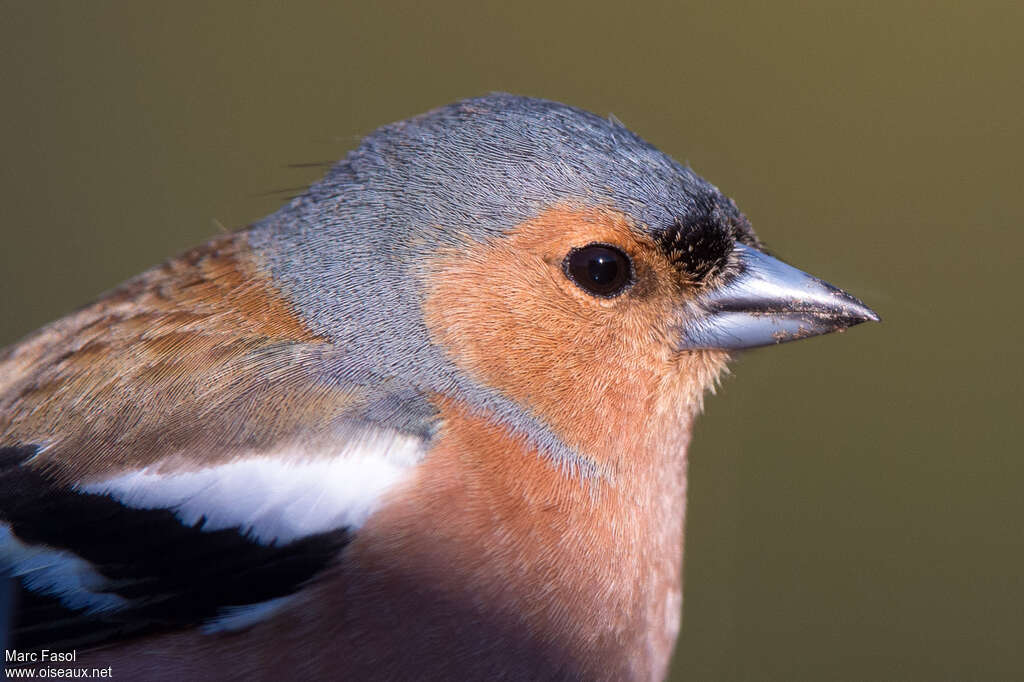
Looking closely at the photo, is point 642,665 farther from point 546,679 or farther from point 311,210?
point 311,210

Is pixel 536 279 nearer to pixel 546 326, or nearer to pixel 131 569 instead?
pixel 546 326

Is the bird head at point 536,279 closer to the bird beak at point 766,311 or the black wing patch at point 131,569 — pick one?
the bird beak at point 766,311

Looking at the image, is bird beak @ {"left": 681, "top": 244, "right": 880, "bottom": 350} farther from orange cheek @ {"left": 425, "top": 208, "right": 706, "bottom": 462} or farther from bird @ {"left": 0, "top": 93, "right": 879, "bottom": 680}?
orange cheek @ {"left": 425, "top": 208, "right": 706, "bottom": 462}

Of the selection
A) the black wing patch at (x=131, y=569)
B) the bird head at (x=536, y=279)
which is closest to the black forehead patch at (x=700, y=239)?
the bird head at (x=536, y=279)

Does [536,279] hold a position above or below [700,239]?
below

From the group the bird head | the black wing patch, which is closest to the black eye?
the bird head

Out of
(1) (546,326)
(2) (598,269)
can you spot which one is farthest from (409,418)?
(2) (598,269)

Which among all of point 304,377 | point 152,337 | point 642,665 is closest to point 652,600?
point 642,665
